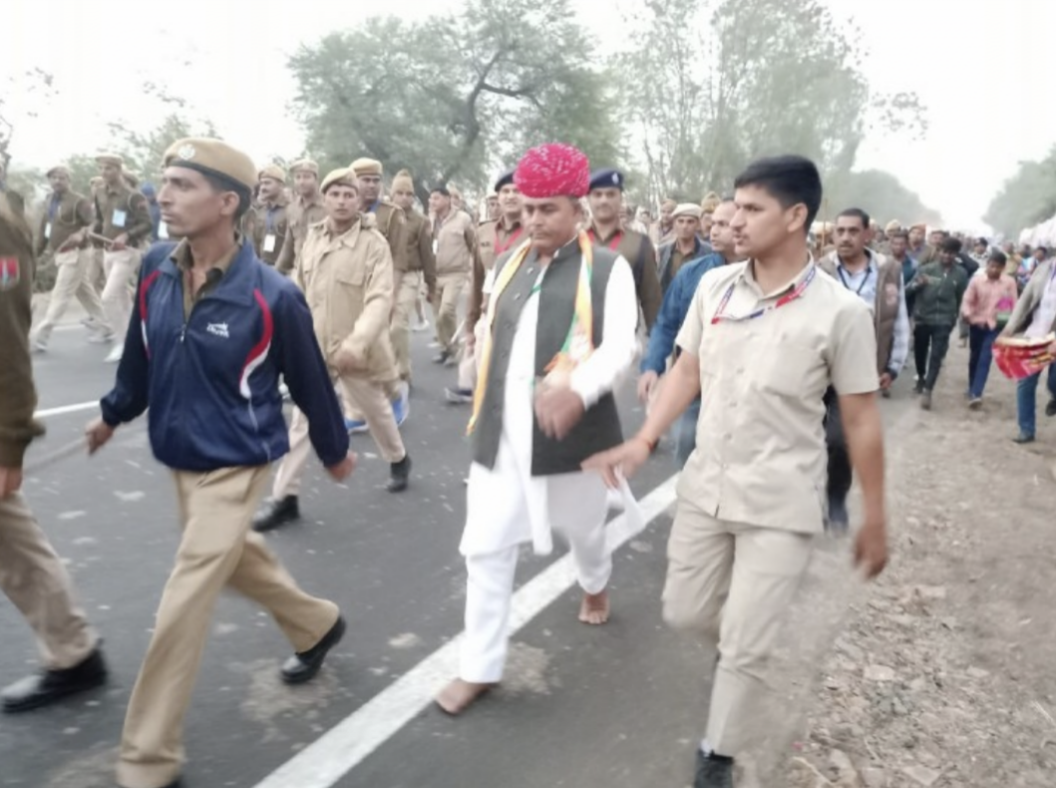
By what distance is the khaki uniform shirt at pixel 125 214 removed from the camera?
420 inches

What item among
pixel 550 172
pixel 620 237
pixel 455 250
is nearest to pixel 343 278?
pixel 620 237

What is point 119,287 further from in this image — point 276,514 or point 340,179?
point 276,514

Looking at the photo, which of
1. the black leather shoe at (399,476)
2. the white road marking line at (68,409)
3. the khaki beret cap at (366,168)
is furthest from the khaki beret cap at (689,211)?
the white road marking line at (68,409)

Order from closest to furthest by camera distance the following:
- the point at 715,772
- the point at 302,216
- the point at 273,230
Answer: the point at 715,772
the point at 302,216
the point at 273,230

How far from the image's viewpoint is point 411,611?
4375mm

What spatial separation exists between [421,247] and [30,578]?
601 centimetres

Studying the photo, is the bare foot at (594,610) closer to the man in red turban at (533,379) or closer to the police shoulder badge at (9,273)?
the man in red turban at (533,379)

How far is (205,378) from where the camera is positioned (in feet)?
10.1

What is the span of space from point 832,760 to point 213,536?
2.24 meters

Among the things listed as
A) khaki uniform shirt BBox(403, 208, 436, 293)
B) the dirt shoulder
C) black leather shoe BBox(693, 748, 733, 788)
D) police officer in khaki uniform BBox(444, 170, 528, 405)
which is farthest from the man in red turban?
khaki uniform shirt BBox(403, 208, 436, 293)

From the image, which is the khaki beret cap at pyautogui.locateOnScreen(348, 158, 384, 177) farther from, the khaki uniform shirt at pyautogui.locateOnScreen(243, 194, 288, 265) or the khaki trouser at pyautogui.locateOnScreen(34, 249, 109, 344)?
the khaki trouser at pyautogui.locateOnScreen(34, 249, 109, 344)

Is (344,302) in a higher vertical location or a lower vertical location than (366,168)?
lower

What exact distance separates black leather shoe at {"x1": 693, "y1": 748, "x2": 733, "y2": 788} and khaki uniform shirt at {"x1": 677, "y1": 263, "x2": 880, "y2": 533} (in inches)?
30.2

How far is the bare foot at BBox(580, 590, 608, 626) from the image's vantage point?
14.1 ft
